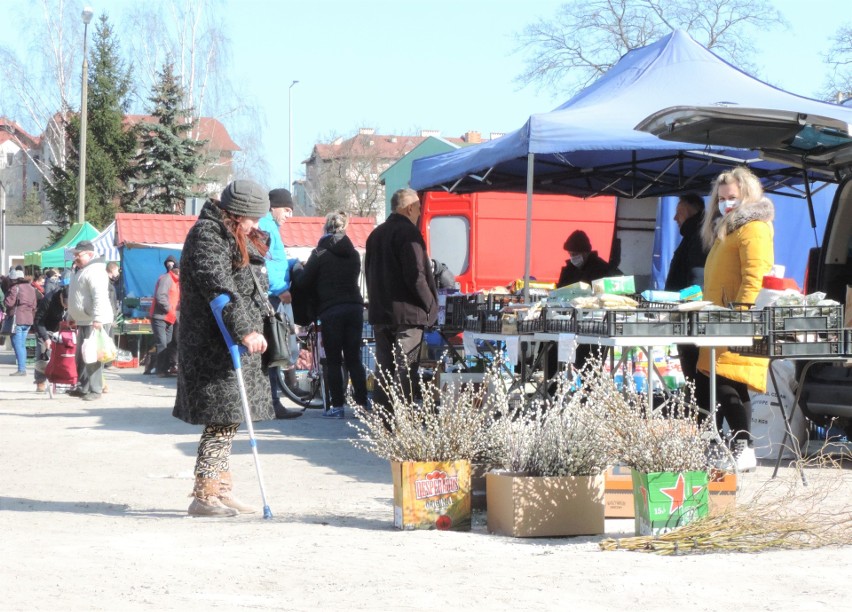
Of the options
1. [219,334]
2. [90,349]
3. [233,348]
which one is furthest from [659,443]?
[90,349]

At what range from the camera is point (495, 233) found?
19359mm

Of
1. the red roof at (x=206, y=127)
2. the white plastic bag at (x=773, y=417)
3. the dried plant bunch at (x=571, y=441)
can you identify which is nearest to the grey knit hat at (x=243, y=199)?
the dried plant bunch at (x=571, y=441)

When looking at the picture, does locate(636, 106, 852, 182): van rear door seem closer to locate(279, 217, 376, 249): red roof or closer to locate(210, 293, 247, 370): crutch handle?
locate(210, 293, 247, 370): crutch handle

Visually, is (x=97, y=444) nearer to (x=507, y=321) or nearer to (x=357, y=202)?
(x=507, y=321)

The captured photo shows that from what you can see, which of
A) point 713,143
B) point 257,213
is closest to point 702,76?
point 713,143

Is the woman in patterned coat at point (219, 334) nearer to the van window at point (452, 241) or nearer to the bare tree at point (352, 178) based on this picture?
the van window at point (452, 241)

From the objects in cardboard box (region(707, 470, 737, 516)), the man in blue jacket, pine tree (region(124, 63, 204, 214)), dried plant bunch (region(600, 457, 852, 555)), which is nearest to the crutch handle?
dried plant bunch (region(600, 457, 852, 555))

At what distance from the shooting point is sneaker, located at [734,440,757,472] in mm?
7793

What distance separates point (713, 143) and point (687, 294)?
1230 millimetres

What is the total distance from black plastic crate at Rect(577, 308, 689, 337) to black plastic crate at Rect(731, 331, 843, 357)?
47cm

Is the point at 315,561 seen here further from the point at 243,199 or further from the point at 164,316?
the point at 164,316

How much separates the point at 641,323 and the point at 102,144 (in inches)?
1897

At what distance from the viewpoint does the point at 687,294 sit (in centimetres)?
843

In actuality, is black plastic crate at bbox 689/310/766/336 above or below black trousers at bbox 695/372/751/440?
above
